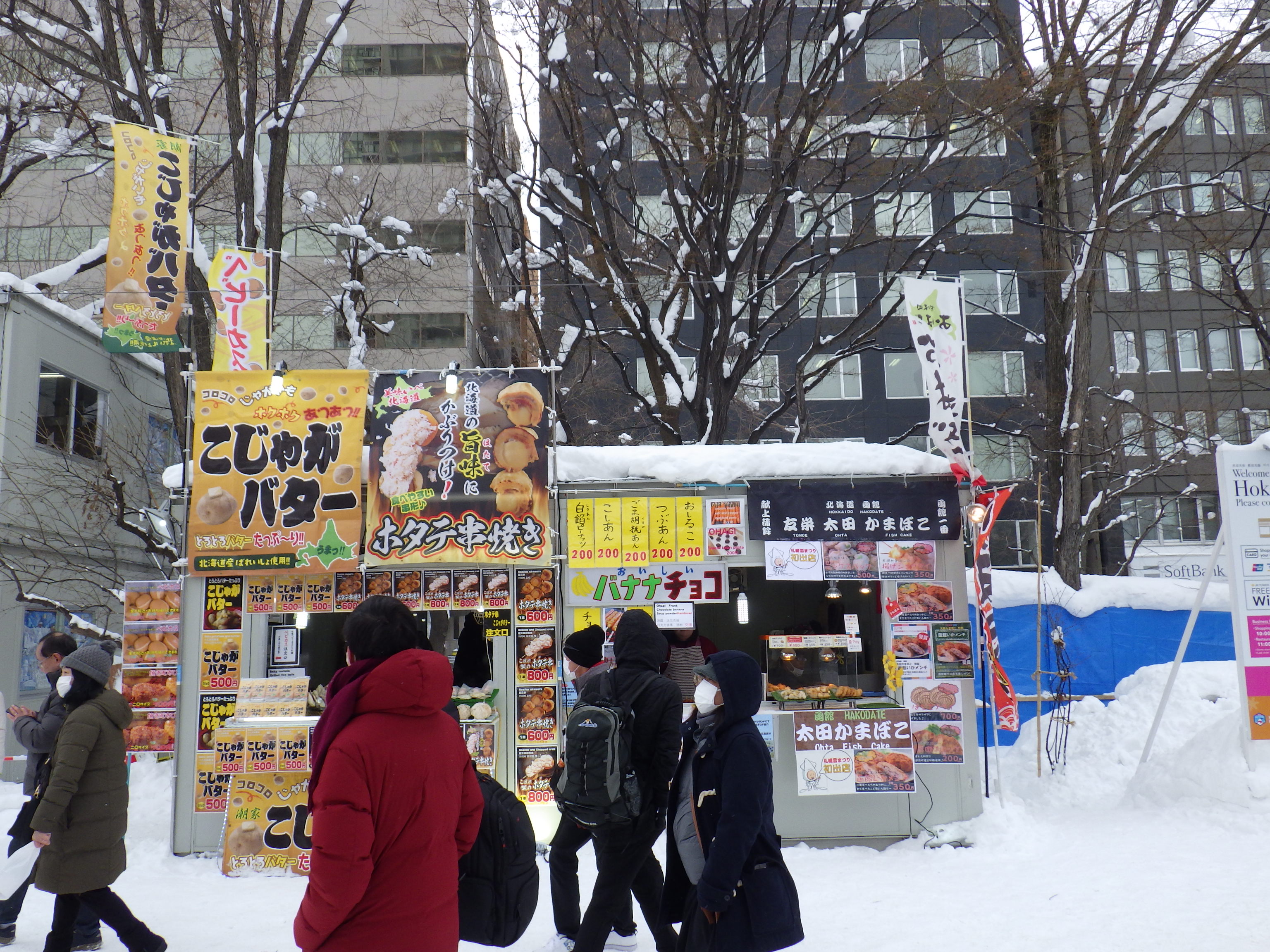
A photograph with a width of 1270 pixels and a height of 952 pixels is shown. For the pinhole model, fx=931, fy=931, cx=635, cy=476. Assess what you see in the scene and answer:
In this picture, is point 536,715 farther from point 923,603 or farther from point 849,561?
point 923,603

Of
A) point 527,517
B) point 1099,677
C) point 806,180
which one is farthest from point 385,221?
point 1099,677

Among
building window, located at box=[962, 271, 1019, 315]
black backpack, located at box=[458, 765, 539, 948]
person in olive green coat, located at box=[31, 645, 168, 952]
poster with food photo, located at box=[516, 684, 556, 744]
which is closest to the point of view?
black backpack, located at box=[458, 765, 539, 948]

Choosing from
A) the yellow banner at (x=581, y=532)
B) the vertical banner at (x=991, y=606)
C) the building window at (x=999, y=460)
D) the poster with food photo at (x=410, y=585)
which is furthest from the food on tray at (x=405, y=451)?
the building window at (x=999, y=460)

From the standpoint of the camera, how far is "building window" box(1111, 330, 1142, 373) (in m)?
30.1

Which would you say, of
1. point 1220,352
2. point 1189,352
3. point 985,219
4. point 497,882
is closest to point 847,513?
point 497,882

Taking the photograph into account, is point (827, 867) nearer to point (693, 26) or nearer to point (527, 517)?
point (527, 517)

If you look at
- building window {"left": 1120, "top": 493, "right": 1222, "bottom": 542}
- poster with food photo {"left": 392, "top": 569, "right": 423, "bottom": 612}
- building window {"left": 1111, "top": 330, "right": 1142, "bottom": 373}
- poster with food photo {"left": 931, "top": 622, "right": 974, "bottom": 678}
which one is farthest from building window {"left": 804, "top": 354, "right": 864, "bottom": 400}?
poster with food photo {"left": 392, "top": 569, "right": 423, "bottom": 612}

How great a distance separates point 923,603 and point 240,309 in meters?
6.95

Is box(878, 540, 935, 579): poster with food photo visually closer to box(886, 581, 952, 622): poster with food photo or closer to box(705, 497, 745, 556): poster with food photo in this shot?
box(886, 581, 952, 622): poster with food photo

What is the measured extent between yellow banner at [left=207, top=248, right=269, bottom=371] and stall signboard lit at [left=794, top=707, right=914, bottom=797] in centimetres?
602

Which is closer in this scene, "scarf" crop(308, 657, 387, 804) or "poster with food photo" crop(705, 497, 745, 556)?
"scarf" crop(308, 657, 387, 804)

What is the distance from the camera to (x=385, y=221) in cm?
1420

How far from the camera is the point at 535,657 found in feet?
26.5

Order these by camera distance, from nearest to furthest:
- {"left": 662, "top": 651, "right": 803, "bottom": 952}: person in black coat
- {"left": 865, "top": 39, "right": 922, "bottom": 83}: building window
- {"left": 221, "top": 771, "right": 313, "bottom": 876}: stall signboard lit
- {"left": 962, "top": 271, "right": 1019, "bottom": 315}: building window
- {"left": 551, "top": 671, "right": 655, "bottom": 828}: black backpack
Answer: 1. {"left": 662, "top": 651, "right": 803, "bottom": 952}: person in black coat
2. {"left": 551, "top": 671, "right": 655, "bottom": 828}: black backpack
3. {"left": 221, "top": 771, "right": 313, "bottom": 876}: stall signboard lit
4. {"left": 865, "top": 39, "right": 922, "bottom": 83}: building window
5. {"left": 962, "top": 271, "right": 1019, "bottom": 315}: building window
